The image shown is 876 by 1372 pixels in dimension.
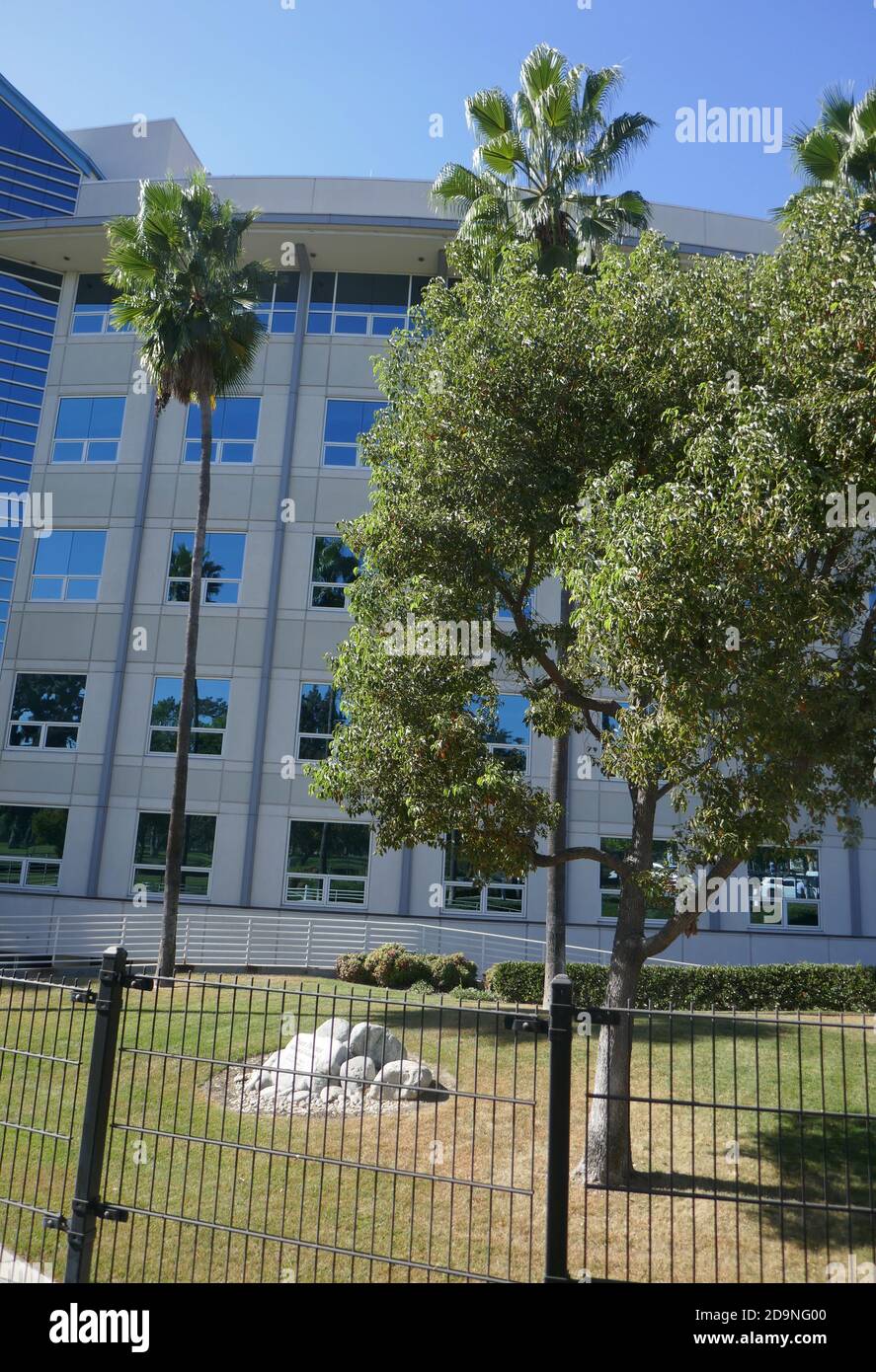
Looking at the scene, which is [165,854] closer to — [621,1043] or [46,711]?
[46,711]

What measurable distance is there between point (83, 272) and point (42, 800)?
1494 cm

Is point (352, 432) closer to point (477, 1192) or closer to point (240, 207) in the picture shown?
point (240, 207)

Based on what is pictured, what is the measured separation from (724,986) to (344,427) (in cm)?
1617

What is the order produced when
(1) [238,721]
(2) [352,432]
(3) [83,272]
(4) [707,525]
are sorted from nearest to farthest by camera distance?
(4) [707,525] < (1) [238,721] < (2) [352,432] < (3) [83,272]

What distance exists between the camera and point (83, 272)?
2712cm

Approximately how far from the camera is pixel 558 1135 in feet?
15.2

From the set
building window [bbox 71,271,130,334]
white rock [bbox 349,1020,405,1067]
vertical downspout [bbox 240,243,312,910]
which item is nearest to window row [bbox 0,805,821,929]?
vertical downspout [bbox 240,243,312,910]

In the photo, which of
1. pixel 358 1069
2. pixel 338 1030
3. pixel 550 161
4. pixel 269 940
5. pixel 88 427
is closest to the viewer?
pixel 358 1069

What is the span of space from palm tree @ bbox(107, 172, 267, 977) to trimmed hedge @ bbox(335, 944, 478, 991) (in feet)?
11.7

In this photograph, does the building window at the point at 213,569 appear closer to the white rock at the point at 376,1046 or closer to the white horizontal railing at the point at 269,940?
the white horizontal railing at the point at 269,940

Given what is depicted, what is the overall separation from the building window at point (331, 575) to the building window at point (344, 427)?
2.27 metres

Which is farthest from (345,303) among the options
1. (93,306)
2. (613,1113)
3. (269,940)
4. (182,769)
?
(613,1113)

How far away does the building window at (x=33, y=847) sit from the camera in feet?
76.6
